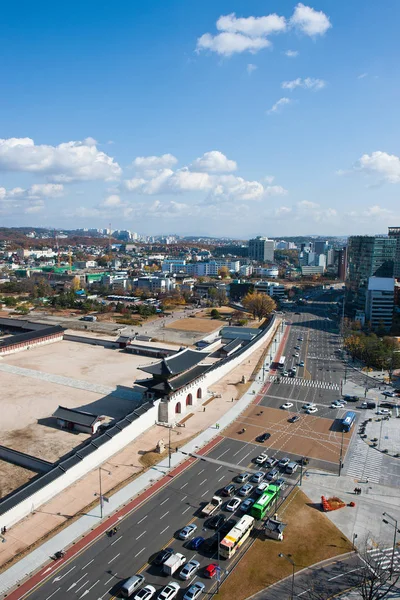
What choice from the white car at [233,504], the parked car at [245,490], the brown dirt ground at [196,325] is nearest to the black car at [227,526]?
the white car at [233,504]

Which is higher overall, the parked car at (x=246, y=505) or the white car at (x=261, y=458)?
the white car at (x=261, y=458)

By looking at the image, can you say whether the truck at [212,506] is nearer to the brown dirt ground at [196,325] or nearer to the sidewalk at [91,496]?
the sidewalk at [91,496]

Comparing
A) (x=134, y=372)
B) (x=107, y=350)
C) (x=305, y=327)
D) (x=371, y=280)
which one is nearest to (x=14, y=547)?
(x=134, y=372)

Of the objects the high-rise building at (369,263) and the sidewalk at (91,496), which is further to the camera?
the high-rise building at (369,263)

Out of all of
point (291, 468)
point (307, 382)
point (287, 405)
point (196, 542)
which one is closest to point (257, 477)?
point (291, 468)

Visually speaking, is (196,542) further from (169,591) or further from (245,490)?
(245,490)

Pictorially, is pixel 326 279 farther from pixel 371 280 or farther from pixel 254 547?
pixel 254 547
